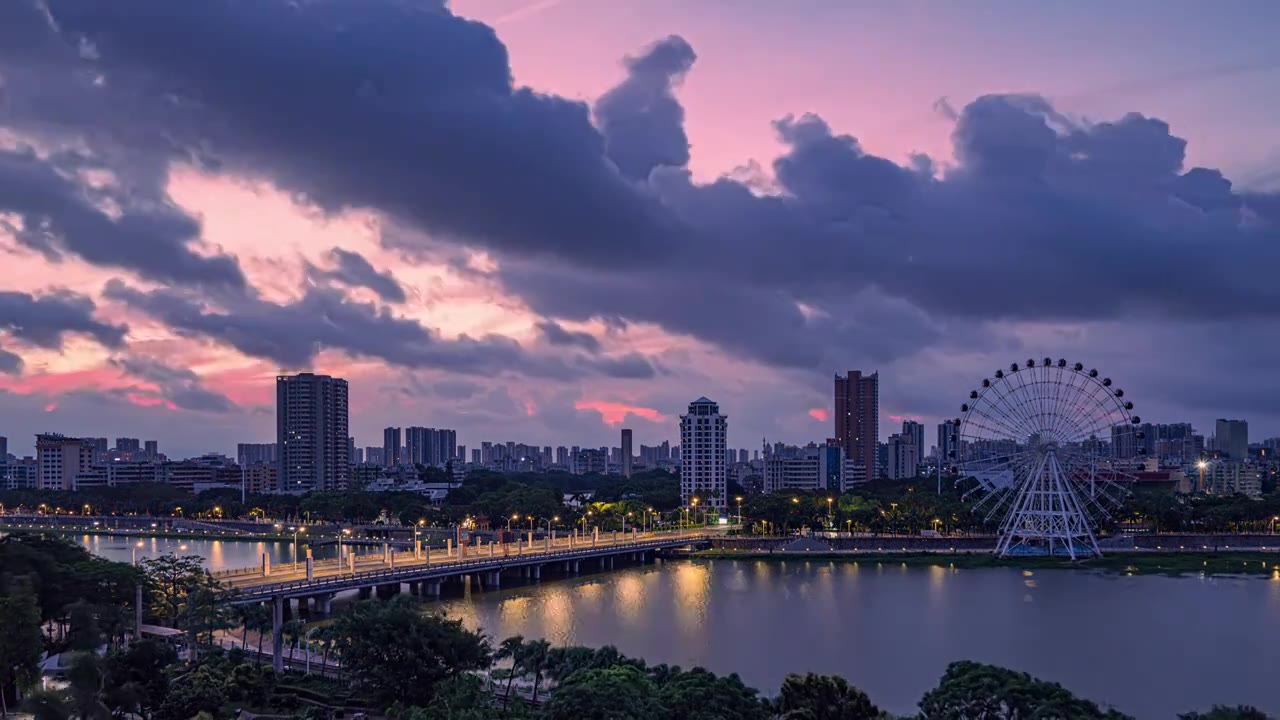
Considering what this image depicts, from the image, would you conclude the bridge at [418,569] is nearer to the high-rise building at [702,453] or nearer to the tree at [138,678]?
the tree at [138,678]

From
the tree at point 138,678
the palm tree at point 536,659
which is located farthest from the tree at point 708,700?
the tree at point 138,678

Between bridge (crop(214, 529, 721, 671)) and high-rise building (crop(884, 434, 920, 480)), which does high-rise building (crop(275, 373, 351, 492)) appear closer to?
bridge (crop(214, 529, 721, 671))

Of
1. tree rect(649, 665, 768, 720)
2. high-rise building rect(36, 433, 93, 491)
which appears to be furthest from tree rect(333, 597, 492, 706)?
high-rise building rect(36, 433, 93, 491)

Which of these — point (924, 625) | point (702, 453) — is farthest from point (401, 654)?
point (702, 453)

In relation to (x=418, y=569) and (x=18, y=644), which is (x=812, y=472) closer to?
(x=418, y=569)

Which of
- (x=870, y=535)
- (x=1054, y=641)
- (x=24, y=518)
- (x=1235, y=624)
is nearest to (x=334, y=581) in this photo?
(x=1054, y=641)

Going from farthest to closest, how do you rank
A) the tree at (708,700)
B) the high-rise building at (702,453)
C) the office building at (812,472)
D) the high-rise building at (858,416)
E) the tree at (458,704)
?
the high-rise building at (858,416)
the office building at (812,472)
the high-rise building at (702,453)
the tree at (708,700)
the tree at (458,704)
